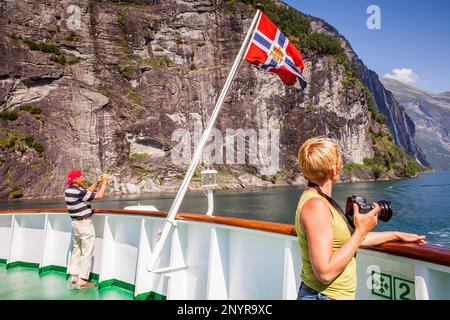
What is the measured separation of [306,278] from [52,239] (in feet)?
16.1

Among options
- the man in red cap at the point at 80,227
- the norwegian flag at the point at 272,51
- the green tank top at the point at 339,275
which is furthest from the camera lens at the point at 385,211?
the man in red cap at the point at 80,227

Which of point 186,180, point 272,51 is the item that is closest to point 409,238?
point 186,180

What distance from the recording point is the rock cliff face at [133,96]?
178 feet

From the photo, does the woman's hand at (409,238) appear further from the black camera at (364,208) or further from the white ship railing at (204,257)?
the black camera at (364,208)

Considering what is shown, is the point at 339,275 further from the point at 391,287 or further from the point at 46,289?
the point at 46,289

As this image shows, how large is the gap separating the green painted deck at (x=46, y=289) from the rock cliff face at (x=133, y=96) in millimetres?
49334

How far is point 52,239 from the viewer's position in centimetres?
545

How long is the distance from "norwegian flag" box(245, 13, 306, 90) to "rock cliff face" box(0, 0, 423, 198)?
52030 mm

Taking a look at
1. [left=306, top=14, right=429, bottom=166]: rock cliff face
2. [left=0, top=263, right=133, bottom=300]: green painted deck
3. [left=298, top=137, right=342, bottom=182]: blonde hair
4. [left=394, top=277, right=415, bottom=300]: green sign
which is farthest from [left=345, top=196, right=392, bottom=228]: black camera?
[left=306, top=14, right=429, bottom=166]: rock cliff face

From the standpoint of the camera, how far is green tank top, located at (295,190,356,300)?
1493mm

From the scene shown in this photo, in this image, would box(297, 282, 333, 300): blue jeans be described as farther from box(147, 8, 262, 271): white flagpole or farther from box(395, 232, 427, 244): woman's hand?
box(147, 8, 262, 271): white flagpole

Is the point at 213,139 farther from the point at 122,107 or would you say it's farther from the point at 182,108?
the point at 122,107

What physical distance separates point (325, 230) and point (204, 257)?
236 centimetres

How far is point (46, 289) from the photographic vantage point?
15.0 ft
